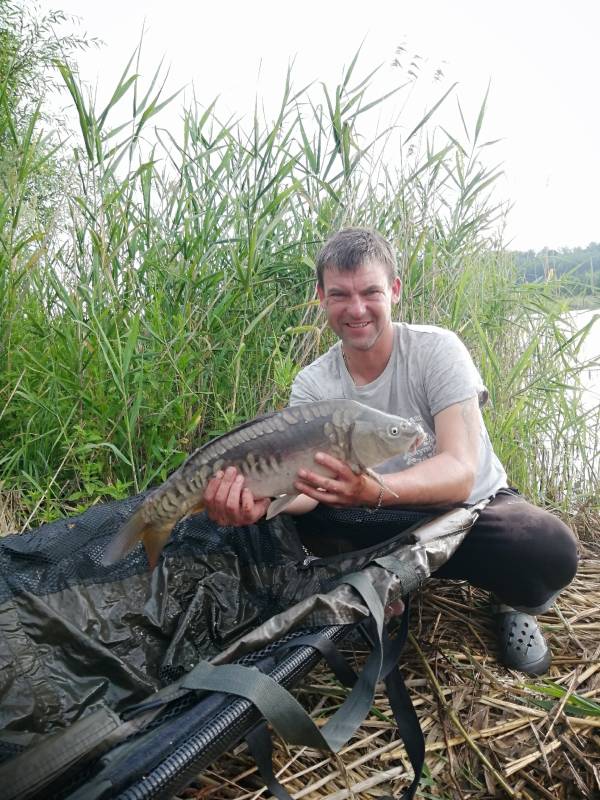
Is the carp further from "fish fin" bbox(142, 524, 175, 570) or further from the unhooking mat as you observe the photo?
the unhooking mat

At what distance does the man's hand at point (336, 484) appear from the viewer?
5.06 ft

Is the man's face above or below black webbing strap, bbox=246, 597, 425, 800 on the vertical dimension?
above

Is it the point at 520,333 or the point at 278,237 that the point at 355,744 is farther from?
the point at 520,333

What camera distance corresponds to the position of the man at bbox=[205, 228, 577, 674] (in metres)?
1.66

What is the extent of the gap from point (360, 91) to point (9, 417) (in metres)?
1.78

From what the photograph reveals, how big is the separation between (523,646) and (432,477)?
0.51 metres

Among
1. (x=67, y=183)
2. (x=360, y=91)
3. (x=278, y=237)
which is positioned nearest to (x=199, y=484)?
(x=67, y=183)

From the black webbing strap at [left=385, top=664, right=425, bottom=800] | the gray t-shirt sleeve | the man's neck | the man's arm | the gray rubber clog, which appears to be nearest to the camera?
the black webbing strap at [left=385, top=664, right=425, bottom=800]

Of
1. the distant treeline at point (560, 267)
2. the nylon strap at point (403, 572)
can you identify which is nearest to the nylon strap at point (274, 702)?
the nylon strap at point (403, 572)

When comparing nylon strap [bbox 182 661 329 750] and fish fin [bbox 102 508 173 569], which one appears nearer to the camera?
nylon strap [bbox 182 661 329 750]

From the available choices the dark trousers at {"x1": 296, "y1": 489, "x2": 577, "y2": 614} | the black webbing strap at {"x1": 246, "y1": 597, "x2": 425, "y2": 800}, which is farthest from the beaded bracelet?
the black webbing strap at {"x1": 246, "y1": 597, "x2": 425, "y2": 800}

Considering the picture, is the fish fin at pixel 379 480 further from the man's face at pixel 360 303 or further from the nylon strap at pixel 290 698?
the man's face at pixel 360 303

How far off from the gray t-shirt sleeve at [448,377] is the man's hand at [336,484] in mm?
388

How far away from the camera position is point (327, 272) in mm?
1974
